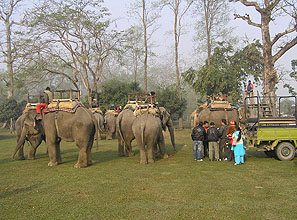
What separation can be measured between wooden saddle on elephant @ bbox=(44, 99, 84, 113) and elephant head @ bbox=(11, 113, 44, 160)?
52.3 inches

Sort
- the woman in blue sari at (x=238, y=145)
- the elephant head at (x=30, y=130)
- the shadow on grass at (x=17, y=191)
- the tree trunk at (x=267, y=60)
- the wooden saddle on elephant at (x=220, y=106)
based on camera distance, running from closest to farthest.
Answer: the shadow on grass at (x=17, y=191), the woman in blue sari at (x=238, y=145), the elephant head at (x=30, y=130), the wooden saddle on elephant at (x=220, y=106), the tree trunk at (x=267, y=60)

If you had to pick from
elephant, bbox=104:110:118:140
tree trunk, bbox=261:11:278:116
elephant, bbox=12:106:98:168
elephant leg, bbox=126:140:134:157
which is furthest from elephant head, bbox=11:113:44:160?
tree trunk, bbox=261:11:278:116

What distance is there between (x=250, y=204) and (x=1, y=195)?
5342 mm

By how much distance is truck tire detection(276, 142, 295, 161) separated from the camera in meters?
10.1

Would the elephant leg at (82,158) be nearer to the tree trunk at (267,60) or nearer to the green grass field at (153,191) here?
the green grass field at (153,191)

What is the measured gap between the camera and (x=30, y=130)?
1188 centimetres

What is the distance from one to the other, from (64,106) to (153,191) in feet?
16.1

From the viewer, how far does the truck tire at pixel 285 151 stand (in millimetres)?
10148

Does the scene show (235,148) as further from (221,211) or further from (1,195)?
(1,195)

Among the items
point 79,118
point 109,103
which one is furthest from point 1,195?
point 109,103

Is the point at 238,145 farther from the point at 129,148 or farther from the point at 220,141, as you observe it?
the point at 129,148

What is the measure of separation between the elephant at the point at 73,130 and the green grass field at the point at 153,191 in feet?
1.55

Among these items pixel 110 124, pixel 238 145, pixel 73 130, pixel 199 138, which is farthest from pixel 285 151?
pixel 110 124

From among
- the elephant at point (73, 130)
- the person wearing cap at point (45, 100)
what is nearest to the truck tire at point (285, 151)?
the elephant at point (73, 130)
